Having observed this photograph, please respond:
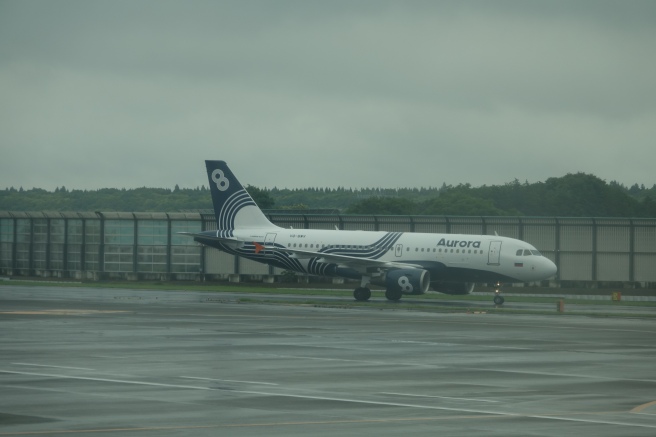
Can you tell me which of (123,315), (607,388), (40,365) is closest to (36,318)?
(123,315)

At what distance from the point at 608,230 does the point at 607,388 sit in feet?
193

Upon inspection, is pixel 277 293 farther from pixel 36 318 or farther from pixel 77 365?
pixel 77 365

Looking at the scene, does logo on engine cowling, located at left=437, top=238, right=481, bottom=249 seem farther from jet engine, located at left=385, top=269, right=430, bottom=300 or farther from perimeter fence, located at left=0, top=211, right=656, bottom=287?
perimeter fence, located at left=0, top=211, right=656, bottom=287

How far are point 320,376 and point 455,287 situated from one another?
38.5m

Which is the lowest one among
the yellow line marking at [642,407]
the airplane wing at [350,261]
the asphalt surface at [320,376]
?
the asphalt surface at [320,376]

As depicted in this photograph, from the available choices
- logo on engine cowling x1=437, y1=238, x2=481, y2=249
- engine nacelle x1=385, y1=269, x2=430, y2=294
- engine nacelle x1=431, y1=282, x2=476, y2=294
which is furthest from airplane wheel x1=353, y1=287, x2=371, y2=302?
logo on engine cowling x1=437, y1=238, x2=481, y2=249

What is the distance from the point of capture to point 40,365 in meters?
24.5

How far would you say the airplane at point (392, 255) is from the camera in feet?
192

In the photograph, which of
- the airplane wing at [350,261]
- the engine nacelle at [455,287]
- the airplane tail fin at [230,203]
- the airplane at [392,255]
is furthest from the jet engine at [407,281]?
the airplane tail fin at [230,203]

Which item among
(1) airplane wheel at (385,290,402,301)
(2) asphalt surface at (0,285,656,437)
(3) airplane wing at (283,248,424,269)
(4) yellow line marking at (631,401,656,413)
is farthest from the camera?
(3) airplane wing at (283,248,424,269)

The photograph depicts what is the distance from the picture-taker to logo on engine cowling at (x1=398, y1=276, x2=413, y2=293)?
2270 inches

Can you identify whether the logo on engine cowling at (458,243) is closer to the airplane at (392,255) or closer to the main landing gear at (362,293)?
the airplane at (392,255)

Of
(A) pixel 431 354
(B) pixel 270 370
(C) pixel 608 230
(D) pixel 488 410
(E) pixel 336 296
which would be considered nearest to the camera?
(D) pixel 488 410

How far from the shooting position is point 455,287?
61062 mm
